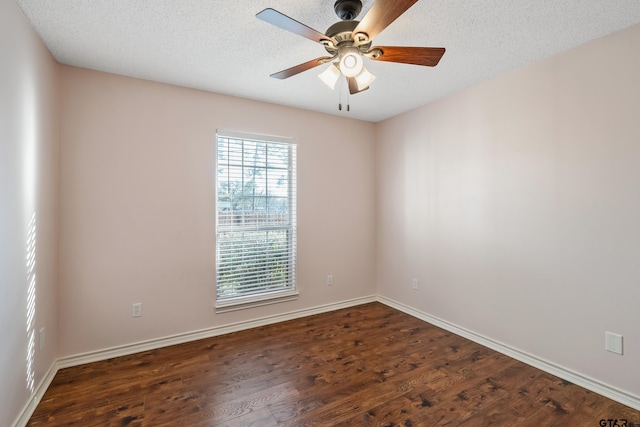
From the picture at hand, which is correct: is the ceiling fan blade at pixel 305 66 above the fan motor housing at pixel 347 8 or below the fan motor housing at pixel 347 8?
below

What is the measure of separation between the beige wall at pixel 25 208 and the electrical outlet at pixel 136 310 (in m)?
0.53

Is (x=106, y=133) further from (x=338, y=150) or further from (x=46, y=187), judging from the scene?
(x=338, y=150)

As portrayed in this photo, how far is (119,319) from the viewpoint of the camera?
2.66 m

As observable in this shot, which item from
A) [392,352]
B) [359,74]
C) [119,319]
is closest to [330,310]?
[392,352]

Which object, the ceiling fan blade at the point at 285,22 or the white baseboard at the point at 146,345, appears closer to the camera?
the ceiling fan blade at the point at 285,22

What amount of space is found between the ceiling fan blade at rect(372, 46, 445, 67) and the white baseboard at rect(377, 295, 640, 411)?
8.02ft

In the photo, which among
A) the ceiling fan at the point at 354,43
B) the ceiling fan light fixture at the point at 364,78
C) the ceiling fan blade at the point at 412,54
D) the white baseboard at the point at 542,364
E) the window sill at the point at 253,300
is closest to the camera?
the ceiling fan at the point at 354,43

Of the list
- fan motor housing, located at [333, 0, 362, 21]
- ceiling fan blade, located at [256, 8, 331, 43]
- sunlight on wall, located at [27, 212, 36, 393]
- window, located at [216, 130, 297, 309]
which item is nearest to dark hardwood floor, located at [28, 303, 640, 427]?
sunlight on wall, located at [27, 212, 36, 393]

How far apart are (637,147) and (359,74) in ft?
6.06

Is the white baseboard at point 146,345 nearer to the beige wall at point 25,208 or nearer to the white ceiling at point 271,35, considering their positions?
the beige wall at point 25,208

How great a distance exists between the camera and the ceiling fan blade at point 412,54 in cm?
167

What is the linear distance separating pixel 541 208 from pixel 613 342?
1.01 metres

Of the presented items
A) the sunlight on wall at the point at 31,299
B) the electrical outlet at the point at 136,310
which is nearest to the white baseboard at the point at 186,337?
the electrical outlet at the point at 136,310

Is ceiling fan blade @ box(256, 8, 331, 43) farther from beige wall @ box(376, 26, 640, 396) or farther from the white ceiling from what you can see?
beige wall @ box(376, 26, 640, 396)
